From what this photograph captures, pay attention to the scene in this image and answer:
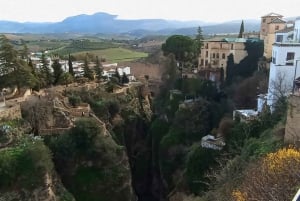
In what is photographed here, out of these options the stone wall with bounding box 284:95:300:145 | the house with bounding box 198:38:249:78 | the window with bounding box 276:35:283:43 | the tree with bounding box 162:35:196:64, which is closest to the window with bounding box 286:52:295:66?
the window with bounding box 276:35:283:43

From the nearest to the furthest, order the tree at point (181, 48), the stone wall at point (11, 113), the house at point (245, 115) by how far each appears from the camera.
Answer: the house at point (245, 115) < the stone wall at point (11, 113) < the tree at point (181, 48)

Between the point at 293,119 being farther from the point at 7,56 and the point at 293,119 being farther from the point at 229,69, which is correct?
the point at 7,56

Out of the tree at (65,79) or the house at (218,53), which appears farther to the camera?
the tree at (65,79)

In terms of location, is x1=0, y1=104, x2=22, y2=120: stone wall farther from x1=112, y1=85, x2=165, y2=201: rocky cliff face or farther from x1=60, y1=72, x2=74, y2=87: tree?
x1=112, y1=85, x2=165, y2=201: rocky cliff face

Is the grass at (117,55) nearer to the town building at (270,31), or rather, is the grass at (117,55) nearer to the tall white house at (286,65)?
the town building at (270,31)

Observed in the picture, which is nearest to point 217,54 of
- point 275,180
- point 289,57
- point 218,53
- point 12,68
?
point 218,53

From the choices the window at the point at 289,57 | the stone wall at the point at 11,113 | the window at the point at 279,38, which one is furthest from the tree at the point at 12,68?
the window at the point at 279,38
